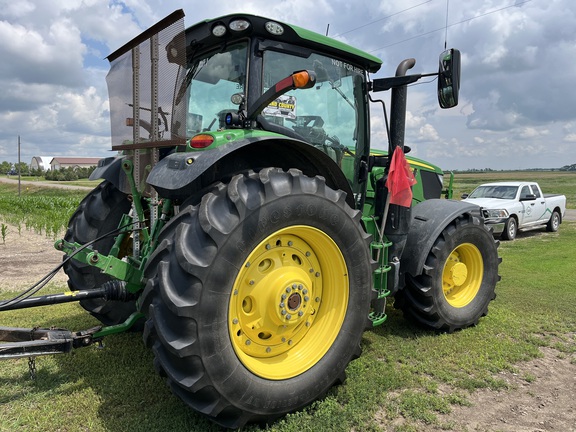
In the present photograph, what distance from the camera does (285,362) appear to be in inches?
112

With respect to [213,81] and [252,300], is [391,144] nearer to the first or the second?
[213,81]

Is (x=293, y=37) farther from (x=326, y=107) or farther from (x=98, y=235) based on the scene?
(x=98, y=235)

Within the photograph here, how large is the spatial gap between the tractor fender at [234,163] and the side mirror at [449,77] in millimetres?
1105

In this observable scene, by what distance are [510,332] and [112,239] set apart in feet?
12.9

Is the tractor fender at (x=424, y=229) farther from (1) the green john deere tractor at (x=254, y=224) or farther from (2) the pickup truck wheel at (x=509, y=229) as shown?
(2) the pickup truck wheel at (x=509, y=229)

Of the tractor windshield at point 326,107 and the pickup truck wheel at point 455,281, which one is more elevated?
the tractor windshield at point 326,107

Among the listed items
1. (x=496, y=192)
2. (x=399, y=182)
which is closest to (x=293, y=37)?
(x=399, y=182)

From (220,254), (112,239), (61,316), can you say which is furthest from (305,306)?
(61,316)

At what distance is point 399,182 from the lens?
151 inches

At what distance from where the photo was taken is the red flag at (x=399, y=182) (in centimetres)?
383

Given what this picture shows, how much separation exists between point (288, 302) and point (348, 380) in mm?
882

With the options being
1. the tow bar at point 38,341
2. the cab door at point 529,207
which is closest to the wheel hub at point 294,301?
the tow bar at point 38,341

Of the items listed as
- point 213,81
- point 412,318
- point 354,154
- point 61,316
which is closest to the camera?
point 213,81

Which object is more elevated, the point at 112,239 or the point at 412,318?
the point at 112,239
